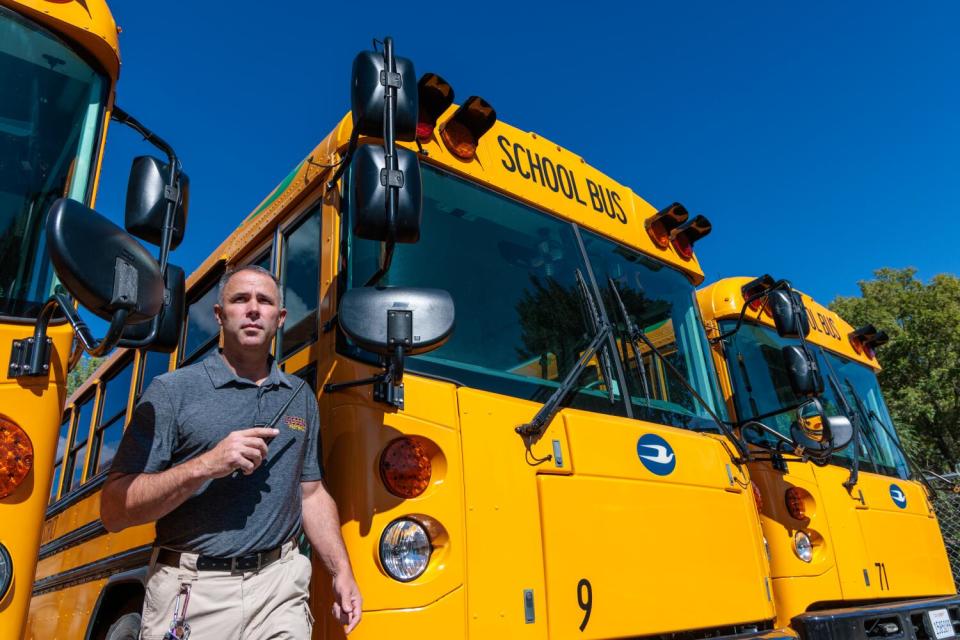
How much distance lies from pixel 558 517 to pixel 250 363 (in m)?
1.14

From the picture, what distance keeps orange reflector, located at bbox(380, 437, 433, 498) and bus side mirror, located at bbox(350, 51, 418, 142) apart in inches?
37.7

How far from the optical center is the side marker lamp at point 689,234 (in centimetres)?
395

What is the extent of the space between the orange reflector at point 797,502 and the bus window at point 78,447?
4342 millimetres

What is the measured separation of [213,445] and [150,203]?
0.79m

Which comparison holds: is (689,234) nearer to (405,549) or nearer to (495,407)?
(495,407)

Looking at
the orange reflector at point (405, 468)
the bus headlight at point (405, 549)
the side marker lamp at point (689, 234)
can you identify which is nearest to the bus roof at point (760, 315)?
the side marker lamp at point (689, 234)

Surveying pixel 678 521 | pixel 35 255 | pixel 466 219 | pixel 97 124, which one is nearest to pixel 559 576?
pixel 678 521

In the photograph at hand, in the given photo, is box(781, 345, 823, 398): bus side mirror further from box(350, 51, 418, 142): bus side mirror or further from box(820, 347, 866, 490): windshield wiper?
box(350, 51, 418, 142): bus side mirror

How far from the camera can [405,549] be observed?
2.10 metres

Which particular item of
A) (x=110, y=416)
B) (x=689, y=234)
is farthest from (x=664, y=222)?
(x=110, y=416)

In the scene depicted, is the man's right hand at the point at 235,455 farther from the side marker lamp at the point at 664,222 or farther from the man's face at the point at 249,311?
the side marker lamp at the point at 664,222

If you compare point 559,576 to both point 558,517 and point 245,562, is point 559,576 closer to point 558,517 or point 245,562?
point 558,517

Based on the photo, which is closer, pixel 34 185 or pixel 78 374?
pixel 34 185

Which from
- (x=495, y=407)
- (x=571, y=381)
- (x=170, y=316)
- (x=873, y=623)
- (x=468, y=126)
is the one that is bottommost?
(x=873, y=623)
